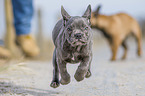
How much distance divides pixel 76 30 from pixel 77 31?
0.02 m

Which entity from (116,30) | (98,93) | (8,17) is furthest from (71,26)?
(8,17)

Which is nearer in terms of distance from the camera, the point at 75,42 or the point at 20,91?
the point at 75,42

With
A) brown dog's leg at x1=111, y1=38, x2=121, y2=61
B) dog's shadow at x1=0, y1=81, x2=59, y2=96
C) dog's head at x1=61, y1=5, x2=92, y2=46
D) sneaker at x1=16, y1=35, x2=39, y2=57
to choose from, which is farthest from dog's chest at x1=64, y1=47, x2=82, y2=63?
brown dog's leg at x1=111, y1=38, x2=121, y2=61

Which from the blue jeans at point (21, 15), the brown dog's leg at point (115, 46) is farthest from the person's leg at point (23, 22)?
the brown dog's leg at point (115, 46)

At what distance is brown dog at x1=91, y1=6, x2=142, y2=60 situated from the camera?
8652 mm

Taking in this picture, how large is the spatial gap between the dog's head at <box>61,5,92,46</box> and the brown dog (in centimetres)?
570

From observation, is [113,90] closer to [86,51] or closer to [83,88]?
[83,88]

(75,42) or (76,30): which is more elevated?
(76,30)

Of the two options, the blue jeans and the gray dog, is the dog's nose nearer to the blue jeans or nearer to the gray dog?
the gray dog

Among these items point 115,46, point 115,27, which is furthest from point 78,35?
point 115,27

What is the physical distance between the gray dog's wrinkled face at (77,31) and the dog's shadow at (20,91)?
0.95 m

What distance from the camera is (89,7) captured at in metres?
3.08

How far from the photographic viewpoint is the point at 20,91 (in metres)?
3.44

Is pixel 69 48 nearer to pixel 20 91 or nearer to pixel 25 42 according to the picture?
pixel 20 91
